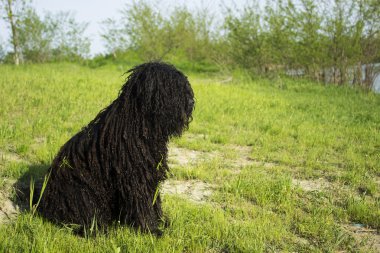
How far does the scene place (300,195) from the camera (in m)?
4.85

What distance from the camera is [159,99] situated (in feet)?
11.2

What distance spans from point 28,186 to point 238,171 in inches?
115

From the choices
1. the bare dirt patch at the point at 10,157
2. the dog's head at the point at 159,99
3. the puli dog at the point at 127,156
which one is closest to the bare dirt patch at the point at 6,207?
the puli dog at the point at 127,156

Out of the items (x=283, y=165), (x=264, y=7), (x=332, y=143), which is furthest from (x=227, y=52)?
(x=283, y=165)

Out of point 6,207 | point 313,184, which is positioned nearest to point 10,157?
point 6,207

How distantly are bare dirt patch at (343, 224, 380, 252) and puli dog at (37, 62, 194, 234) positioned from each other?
79.4 inches

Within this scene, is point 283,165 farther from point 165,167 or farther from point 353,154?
point 165,167

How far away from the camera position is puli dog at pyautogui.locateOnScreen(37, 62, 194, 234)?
3.47 m

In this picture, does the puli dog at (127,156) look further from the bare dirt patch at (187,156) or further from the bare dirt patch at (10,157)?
the bare dirt patch at (187,156)

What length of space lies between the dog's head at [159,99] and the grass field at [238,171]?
3.25 ft

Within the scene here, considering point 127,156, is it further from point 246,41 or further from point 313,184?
point 246,41

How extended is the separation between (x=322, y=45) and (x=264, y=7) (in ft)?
10.6

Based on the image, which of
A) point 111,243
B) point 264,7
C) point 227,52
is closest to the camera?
point 111,243

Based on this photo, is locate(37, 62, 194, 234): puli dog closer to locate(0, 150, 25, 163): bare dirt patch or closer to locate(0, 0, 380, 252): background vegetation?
locate(0, 0, 380, 252): background vegetation
